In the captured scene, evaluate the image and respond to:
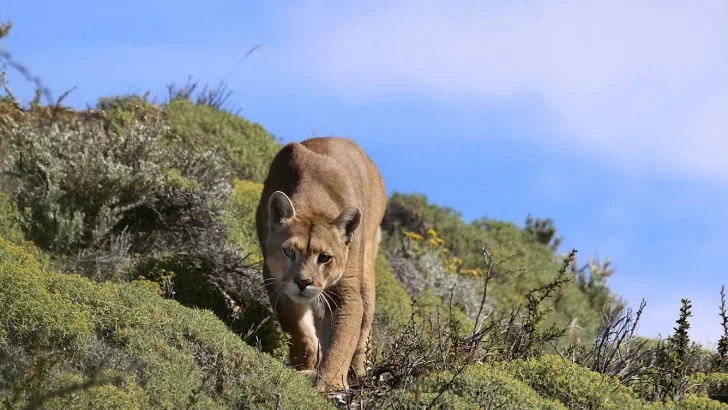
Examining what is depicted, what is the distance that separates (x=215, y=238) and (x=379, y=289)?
2051mm

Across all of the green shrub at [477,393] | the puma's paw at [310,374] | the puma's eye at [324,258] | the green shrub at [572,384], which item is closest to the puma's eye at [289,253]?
the puma's eye at [324,258]

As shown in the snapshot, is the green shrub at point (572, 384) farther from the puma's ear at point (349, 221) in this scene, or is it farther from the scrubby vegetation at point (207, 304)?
the puma's ear at point (349, 221)

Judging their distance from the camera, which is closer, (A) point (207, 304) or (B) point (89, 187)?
(A) point (207, 304)

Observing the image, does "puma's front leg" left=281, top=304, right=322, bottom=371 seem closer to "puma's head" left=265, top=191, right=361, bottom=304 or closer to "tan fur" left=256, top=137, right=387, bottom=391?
"tan fur" left=256, top=137, right=387, bottom=391

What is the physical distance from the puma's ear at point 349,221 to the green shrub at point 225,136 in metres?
5.71

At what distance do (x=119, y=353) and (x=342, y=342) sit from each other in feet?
7.11

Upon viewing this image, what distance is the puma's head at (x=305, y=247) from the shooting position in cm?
718

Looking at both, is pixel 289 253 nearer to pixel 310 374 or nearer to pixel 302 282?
pixel 302 282

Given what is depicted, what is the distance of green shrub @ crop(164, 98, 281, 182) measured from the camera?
13.7 metres

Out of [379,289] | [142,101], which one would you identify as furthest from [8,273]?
[142,101]

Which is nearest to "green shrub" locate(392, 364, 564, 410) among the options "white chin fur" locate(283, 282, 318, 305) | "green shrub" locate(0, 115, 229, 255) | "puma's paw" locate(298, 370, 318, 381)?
"puma's paw" locate(298, 370, 318, 381)

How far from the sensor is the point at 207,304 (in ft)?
27.5

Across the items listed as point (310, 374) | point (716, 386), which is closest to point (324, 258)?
point (310, 374)

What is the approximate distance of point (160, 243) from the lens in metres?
10.1
